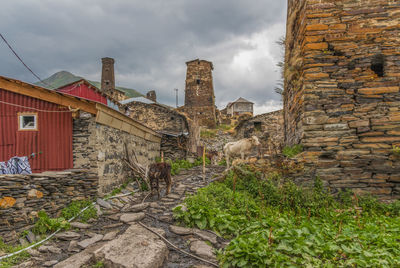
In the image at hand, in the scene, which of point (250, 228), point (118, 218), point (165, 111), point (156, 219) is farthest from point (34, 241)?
point (165, 111)

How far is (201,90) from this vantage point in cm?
2800

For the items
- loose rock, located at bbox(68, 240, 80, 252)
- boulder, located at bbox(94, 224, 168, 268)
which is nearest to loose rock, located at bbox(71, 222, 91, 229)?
loose rock, located at bbox(68, 240, 80, 252)

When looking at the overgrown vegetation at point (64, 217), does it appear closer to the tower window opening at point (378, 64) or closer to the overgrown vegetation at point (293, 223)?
the overgrown vegetation at point (293, 223)

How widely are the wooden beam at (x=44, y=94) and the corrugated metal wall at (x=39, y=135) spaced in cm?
18

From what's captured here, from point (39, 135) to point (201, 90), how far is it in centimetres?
2180

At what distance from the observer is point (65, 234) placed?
5.17m

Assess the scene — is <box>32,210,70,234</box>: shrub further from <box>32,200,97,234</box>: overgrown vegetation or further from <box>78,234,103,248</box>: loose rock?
<box>78,234,103,248</box>: loose rock

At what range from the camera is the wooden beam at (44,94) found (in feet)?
24.2

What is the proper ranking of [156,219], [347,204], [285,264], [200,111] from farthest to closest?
1. [200,111]
2. [347,204]
3. [156,219]
4. [285,264]

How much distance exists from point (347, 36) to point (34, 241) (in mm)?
9124

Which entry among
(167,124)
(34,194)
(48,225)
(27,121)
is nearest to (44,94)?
(27,121)

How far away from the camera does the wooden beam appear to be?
7.37 m

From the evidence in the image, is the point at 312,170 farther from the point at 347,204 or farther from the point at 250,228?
the point at 250,228

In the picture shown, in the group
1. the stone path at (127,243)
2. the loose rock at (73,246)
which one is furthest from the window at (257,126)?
the loose rock at (73,246)
